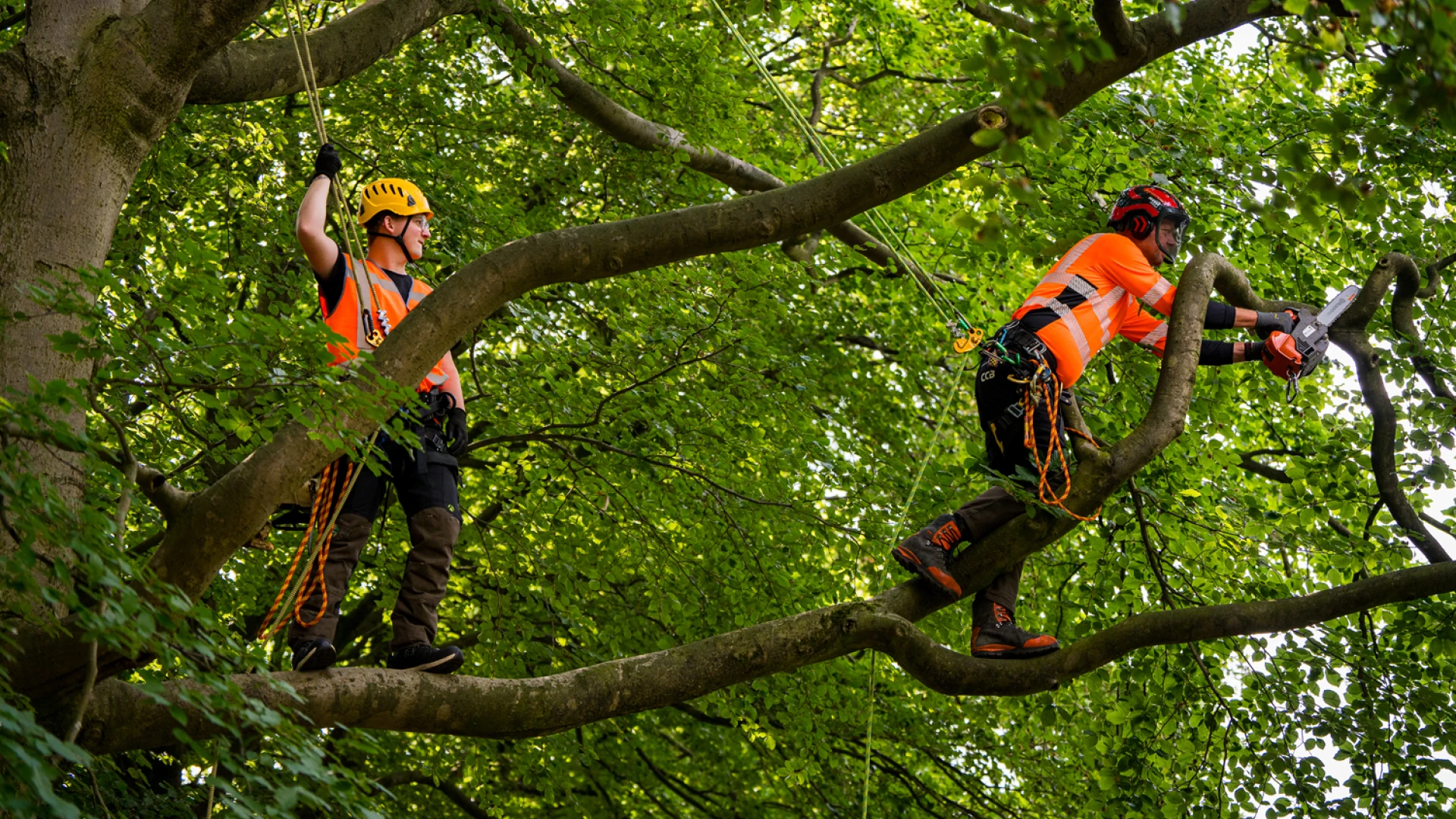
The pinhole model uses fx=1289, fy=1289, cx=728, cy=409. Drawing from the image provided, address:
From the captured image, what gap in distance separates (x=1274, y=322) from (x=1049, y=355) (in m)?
0.80

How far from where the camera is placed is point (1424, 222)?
678 cm

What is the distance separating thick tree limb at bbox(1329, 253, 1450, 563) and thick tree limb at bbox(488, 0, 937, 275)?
2.43m

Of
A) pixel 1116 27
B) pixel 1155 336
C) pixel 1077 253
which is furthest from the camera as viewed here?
pixel 1155 336

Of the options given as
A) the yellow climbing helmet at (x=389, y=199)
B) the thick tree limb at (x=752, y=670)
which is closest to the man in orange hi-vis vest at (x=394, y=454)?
the yellow climbing helmet at (x=389, y=199)

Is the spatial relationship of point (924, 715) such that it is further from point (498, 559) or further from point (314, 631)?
point (314, 631)

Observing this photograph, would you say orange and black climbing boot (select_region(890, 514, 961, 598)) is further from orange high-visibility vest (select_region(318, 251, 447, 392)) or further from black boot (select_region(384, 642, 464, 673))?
orange high-visibility vest (select_region(318, 251, 447, 392))

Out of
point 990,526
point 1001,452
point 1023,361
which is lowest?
point 990,526

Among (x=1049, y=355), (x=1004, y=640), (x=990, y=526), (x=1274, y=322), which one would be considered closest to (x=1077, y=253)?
(x=1049, y=355)

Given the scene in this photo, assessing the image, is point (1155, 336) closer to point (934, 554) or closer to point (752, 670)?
point (934, 554)

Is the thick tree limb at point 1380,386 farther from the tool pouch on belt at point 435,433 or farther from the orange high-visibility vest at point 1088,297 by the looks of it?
the tool pouch on belt at point 435,433

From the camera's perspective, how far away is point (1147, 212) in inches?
189

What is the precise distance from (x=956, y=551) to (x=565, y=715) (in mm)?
1543

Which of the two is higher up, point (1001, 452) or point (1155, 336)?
point (1155, 336)

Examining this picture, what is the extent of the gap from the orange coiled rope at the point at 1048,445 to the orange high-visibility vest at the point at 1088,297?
0.51 ft
